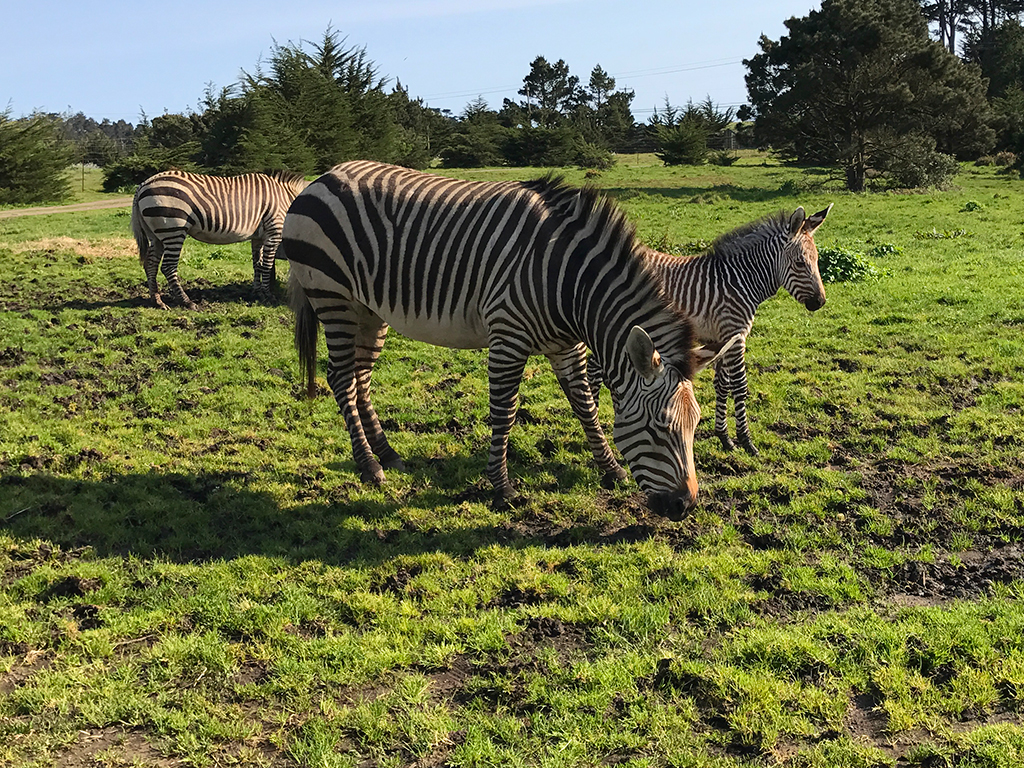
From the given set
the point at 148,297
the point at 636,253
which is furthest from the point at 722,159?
the point at 636,253

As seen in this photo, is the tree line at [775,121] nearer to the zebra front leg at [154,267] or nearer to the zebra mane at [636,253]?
the zebra front leg at [154,267]

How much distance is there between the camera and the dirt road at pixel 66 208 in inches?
1179

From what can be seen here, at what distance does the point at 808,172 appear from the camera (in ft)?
128

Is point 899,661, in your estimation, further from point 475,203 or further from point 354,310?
point 354,310

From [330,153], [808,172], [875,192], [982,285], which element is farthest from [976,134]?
[330,153]

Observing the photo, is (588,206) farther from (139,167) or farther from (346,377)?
(139,167)

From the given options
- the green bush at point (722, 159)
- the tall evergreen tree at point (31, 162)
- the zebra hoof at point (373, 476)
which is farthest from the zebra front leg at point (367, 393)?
the green bush at point (722, 159)

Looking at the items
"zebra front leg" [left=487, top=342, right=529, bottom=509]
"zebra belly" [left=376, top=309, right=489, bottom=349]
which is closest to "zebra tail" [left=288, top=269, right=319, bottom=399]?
"zebra belly" [left=376, top=309, right=489, bottom=349]

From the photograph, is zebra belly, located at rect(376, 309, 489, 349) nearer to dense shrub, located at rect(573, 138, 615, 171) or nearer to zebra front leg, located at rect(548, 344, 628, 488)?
zebra front leg, located at rect(548, 344, 628, 488)

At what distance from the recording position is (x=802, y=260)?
28.1 feet

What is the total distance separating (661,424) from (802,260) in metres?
4.34

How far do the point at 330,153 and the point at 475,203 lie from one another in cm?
3511

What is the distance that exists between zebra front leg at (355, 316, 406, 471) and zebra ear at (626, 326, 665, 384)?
2.95 meters

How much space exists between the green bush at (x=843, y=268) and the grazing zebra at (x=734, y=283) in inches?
251
